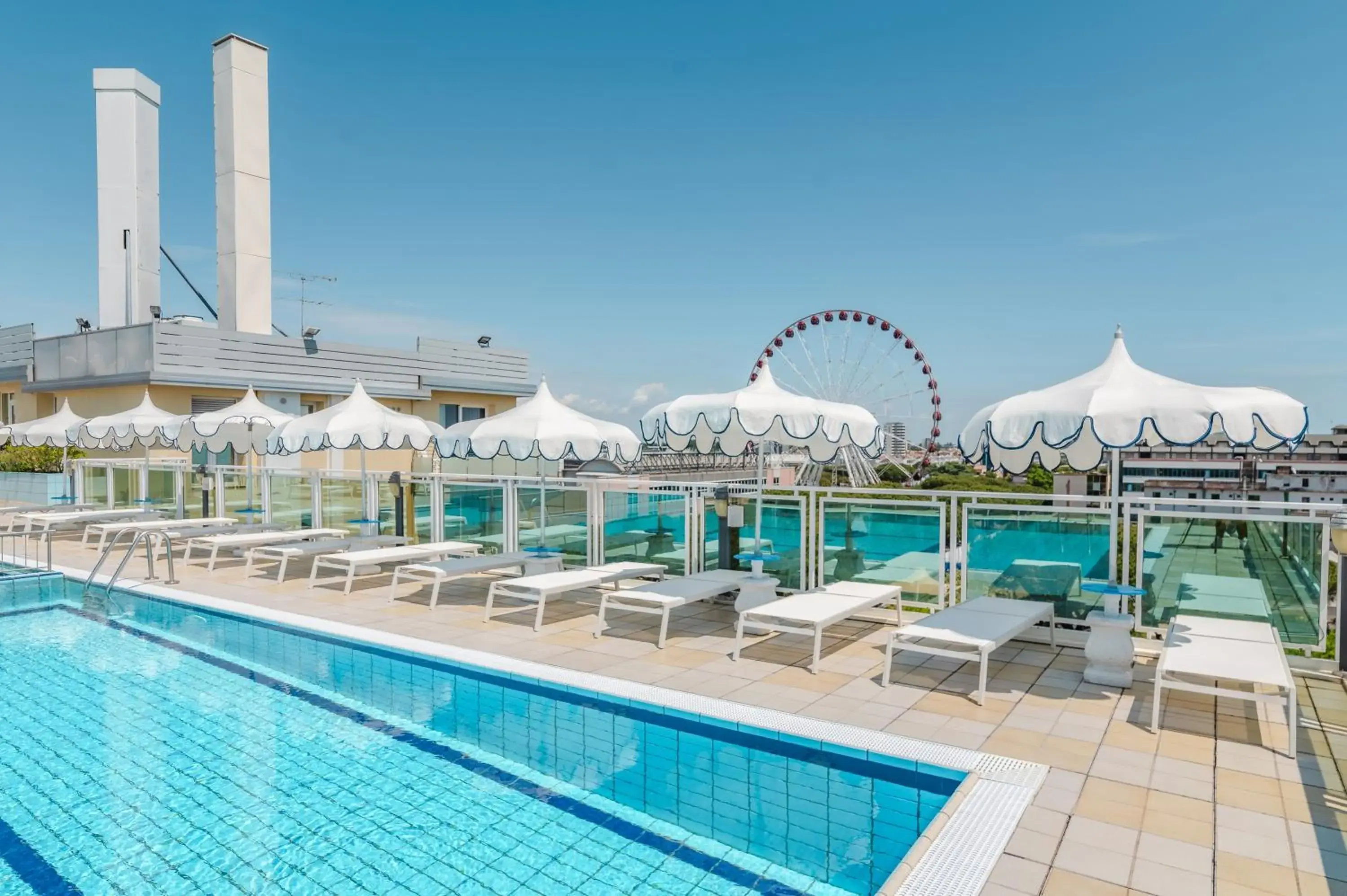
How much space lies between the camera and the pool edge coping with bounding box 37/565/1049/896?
2.88 m

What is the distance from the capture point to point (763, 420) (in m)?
6.33

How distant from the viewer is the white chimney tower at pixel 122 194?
21453 millimetres

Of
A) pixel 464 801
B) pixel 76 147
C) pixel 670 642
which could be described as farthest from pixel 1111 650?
pixel 76 147

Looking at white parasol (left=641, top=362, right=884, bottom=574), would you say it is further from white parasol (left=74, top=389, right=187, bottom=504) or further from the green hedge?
the green hedge

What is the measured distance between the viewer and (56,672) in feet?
20.9

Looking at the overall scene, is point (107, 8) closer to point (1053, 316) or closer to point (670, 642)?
point (670, 642)

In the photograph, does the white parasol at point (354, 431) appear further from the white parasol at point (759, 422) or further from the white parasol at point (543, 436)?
the white parasol at point (759, 422)

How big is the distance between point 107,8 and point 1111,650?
25899 millimetres

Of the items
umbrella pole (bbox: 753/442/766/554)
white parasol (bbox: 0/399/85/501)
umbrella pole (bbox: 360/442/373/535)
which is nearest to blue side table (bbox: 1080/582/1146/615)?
umbrella pole (bbox: 753/442/766/554)

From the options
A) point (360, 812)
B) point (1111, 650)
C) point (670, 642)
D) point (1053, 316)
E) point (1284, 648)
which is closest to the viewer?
A: point (360, 812)

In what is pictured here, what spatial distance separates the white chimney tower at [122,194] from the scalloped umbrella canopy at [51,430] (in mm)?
7596

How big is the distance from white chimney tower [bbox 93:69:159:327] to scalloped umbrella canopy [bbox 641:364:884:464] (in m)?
20.9

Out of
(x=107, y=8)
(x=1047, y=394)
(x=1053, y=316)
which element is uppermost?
(x=107, y=8)

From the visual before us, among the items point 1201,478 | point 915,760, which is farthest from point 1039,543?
point 1201,478
